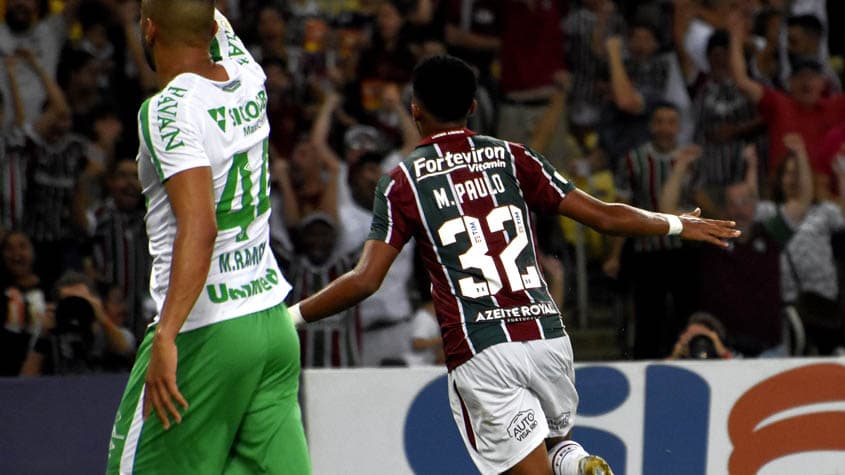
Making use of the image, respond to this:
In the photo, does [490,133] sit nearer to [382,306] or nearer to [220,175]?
[382,306]

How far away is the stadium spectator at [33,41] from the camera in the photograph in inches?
455

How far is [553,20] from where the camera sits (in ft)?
41.9

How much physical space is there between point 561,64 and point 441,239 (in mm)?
7358

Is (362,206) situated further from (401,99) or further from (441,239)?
(441,239)

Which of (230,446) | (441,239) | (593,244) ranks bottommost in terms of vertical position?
(593,244)

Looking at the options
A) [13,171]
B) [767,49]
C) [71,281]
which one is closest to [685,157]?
[767,49]

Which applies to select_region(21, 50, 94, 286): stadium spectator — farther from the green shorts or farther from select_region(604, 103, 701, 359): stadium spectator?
the green shorts

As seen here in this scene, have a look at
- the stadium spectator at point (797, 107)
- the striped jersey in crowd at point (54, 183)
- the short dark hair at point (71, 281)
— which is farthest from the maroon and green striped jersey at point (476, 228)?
the stadium spectator at point (797, 107)

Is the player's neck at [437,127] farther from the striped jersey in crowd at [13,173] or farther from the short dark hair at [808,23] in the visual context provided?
the short dark hair at [808,23]

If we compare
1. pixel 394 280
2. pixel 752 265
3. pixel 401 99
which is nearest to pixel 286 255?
pixel 394 280

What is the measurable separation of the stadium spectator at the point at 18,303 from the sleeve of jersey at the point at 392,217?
3.79 m

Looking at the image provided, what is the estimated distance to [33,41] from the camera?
39.0ft

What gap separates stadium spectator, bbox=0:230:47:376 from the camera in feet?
29.4

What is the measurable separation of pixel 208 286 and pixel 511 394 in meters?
1.59
